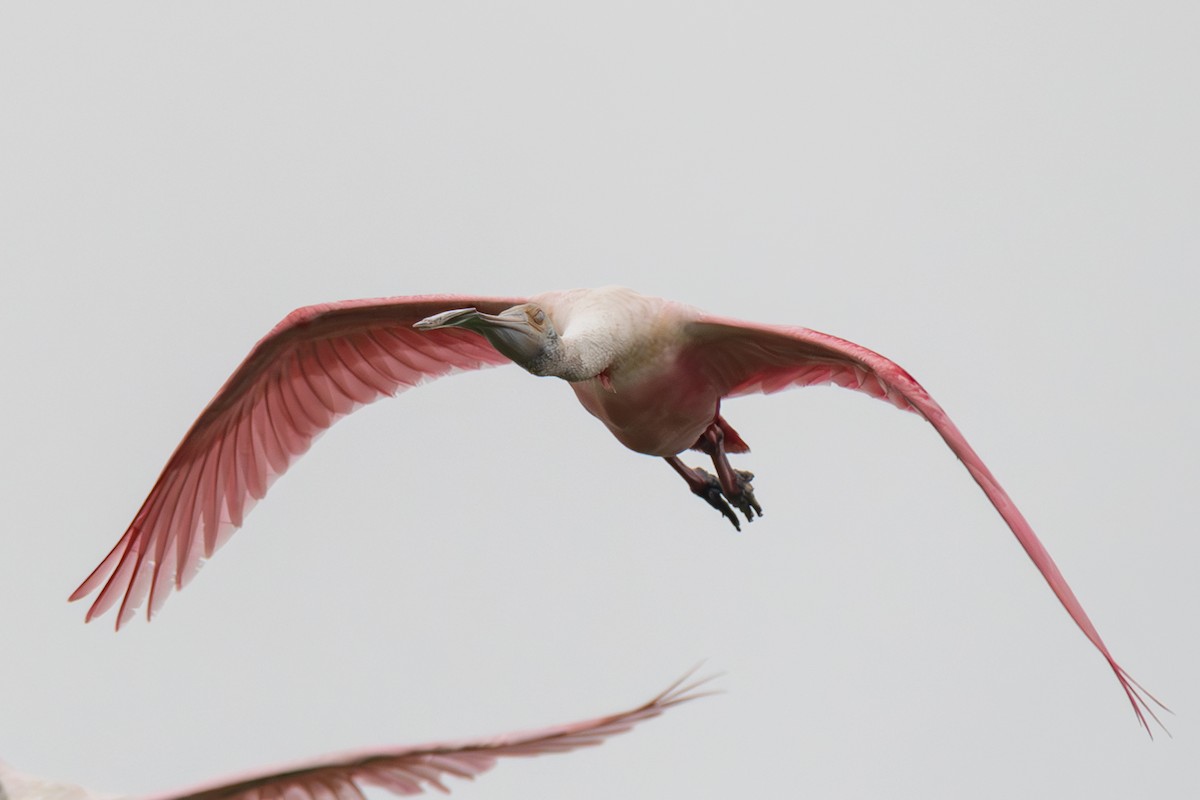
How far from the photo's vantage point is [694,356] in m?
9.49

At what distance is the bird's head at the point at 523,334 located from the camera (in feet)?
27.8

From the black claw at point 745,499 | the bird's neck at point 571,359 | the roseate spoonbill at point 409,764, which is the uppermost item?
the bird's neck at point 571,359

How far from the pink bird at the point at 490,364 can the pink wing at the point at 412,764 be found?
154 centimetres

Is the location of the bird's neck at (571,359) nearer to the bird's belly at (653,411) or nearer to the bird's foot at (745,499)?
the bird's belly at (653,411)

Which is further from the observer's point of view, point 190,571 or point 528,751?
point 190,571

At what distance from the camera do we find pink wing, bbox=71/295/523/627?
1048cm

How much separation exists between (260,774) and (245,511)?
3668mm

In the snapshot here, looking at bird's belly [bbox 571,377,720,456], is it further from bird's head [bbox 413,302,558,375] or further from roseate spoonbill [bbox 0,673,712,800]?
roseate spoonbill [bbox 0,673,712,800]

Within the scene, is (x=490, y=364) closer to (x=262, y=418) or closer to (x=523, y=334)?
(x=262, y=418)

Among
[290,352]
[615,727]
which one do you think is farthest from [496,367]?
[615,727]

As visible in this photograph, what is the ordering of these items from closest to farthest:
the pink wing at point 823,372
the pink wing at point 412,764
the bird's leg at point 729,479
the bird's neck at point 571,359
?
the pink wing at point 412,764, the pink wing at point 823,372, the bird's neck at point 571,359, the bird's leg at point 729,479

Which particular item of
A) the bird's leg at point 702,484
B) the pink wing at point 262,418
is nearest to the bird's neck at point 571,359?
the bird's leg at point 702,484

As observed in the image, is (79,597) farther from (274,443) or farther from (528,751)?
(528,751)

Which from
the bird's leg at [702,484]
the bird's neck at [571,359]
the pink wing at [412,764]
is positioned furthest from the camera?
the bird's leg at [702,484]
